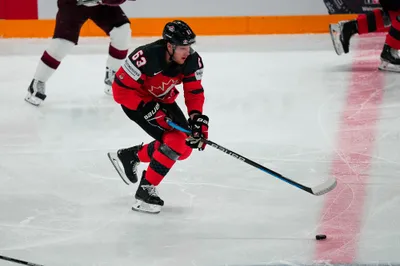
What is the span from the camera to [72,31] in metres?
5.84

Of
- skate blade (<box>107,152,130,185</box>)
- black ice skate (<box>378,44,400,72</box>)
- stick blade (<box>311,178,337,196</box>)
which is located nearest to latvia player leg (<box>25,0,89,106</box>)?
skate blade (<box>107,152,130,185</box>)

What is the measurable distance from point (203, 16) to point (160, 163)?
427 cm

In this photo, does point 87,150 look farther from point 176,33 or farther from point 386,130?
point 386,130

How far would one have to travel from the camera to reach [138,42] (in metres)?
7.86

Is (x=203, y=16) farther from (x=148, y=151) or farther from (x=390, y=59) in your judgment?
(x=148, y=151)

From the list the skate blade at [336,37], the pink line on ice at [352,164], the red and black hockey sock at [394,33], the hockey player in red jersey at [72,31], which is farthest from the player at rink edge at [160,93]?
the skate blade at [336,37]

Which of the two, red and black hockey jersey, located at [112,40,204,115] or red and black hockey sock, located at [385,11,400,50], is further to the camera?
red and black hockey sock, located at [385,11,400,50]

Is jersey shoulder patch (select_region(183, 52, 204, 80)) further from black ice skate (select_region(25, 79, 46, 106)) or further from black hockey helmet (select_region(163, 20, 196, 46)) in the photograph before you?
black ice skate (select_region(25, 79, 46, 106))

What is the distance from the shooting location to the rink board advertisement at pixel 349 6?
8062 millimetres

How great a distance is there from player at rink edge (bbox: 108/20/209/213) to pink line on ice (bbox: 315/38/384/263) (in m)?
0.66

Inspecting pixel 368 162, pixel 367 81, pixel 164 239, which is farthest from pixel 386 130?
pixel 164 239

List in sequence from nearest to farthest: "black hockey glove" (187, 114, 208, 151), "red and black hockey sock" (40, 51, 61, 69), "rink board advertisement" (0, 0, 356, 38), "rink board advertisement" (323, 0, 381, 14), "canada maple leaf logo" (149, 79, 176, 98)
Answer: "black hockey glove" (187, 114, 208, 151)
"canada maple leaf logo" (149, 79, 176, 98)
"red and black hockey sock" (40, 51, 61, 69)
"rink board advertisement" (0, 0, 356, 38)
"rink board advertisement" (323, 0, 381, 14)

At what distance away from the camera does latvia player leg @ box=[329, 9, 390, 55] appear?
6.90 m

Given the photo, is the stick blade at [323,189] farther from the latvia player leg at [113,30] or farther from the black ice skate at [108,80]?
the black ice skate at [108,80]
